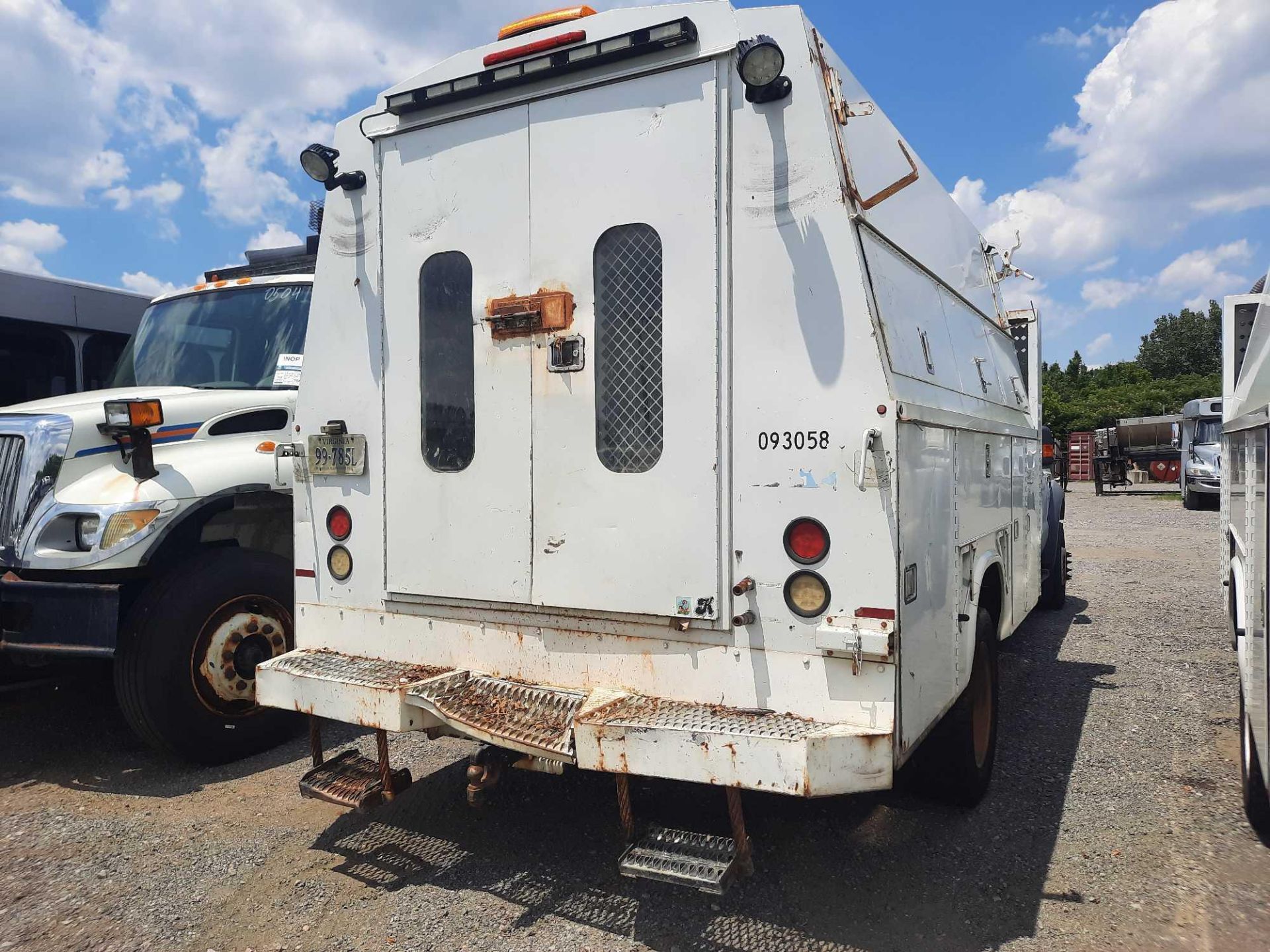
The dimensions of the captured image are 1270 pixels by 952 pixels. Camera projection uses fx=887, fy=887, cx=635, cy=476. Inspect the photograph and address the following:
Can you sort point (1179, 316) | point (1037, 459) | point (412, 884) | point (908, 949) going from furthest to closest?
point (1179, 316)
point (1037, 459)
point (412, 884)
point (908, 949)

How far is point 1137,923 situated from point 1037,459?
4125 millimetres

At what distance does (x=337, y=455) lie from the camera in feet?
13.6

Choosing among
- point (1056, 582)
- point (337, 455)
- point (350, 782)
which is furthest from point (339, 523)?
point (1056, 582)

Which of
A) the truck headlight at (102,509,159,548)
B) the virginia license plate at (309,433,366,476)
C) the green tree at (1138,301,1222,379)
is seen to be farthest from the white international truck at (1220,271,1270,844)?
the green tree at (1138,301,1222,379)

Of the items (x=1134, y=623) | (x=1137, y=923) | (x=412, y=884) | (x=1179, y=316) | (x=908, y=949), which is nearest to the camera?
(x=908, y=949)

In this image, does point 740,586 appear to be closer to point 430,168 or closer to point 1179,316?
point 430,168

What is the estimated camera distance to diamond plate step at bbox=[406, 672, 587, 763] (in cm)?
323

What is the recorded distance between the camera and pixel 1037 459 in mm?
6840

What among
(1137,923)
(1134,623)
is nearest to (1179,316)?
(1134,623)

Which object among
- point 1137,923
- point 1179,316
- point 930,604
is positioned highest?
point 1179,316

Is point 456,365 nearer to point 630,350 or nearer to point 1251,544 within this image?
point 630,350

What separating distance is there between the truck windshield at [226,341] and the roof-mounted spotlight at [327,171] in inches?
78.0

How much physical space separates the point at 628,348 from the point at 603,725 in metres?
1.44

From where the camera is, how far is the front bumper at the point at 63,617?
4.61 m
